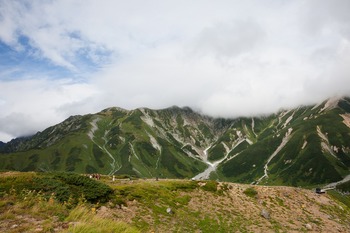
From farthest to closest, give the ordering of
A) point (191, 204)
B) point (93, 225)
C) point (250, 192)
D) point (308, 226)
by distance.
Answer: point (250, 192) < point (191, 204) < point (308, 226) < point (93, 225)

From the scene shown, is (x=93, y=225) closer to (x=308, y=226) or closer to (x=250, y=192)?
(x=308, y=226)

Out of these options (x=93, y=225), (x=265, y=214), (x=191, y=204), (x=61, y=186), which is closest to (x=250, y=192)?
(x=265, y=214)

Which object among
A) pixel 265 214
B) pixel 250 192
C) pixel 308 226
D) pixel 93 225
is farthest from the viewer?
pixel 250 192

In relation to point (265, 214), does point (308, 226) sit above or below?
below

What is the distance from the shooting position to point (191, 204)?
48781 millimetres

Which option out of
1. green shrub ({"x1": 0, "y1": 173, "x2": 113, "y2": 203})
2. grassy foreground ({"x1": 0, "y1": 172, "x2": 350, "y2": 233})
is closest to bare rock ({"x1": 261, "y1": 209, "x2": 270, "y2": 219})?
grassy foreground ({"x1": 0, "y1": 172, "x2": 350, "y2": 233})

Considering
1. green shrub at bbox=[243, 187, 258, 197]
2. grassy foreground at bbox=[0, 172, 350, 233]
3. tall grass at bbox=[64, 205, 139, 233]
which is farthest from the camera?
green shrub at bbox=[243, 187, 258, 197]

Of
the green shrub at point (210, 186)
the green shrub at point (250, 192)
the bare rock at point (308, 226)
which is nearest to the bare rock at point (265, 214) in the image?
the bare rock at point (308, 226)

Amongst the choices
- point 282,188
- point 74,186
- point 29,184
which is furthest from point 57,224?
point 282,188

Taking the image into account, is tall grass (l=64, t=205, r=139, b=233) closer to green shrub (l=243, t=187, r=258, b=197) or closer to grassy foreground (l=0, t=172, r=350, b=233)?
grassy foreground (l=0, t=172, r=350, b=233)

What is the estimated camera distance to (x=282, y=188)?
6159cm

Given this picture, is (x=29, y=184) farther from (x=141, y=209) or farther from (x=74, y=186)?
(x=141, y=209)

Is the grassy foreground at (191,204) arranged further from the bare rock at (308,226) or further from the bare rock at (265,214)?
the bare rock at (265,214)

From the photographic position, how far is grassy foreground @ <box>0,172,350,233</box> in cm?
3123
